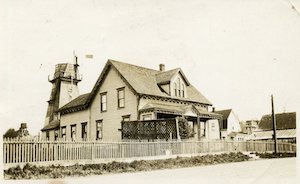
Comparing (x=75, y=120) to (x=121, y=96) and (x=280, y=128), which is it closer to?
(x=121, y=96)

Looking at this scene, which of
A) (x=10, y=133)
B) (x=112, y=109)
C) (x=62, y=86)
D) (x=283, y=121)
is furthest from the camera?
(x=112, y=109)

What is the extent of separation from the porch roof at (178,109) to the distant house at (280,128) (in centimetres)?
179

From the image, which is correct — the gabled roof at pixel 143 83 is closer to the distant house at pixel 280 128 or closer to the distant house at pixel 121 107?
the distant house at pixel 121 107

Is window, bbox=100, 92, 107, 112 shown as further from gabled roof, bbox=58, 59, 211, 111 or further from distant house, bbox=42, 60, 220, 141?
gabled roof, bbox=58, 59, 211, 111

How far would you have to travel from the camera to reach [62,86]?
34.2ft

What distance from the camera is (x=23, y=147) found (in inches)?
304

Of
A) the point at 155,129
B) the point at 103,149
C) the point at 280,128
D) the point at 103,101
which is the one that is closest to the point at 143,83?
the point at 103,101

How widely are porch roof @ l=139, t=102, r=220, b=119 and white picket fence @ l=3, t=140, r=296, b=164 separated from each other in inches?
59.2

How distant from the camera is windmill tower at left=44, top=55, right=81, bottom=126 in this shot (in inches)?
313

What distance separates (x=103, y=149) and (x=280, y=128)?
4.69 meters

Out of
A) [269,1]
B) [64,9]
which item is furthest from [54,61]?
[269,1]

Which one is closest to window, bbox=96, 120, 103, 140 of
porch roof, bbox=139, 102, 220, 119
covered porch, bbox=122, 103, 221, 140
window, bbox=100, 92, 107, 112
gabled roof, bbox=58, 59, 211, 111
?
window, bbox=100, 92, 107, 112

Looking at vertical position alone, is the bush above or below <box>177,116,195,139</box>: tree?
below

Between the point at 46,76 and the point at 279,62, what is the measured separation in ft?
14.3
